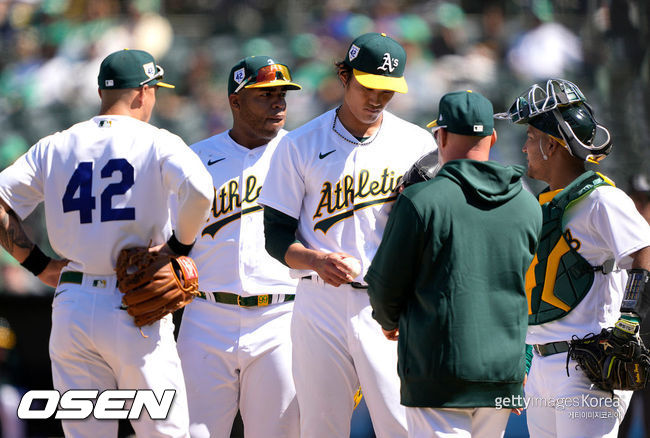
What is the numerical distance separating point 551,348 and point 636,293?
1.46ft

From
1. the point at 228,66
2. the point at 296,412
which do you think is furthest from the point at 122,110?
the point at 228,66

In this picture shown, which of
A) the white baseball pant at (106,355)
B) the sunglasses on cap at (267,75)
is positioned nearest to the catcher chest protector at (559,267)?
the white baseball pant at (106,355)

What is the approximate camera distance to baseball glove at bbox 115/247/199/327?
3.76m

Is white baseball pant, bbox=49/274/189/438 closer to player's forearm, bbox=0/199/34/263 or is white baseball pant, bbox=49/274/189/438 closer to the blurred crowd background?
player's forearm, bbox=0/199/34/263

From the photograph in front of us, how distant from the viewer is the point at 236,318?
4617 mm

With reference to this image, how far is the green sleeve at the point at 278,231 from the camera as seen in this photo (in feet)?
13.4

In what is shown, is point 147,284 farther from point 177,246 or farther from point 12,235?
point 12,235

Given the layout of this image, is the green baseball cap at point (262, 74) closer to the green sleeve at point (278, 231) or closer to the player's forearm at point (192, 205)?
the green sleeve at point (278, 231)

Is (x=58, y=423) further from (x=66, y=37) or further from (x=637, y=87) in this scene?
(x=637, y=87)

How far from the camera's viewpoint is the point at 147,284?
377cm

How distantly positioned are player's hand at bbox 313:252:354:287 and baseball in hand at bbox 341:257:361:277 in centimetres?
1

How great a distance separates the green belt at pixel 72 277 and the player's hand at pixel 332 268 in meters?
1.06

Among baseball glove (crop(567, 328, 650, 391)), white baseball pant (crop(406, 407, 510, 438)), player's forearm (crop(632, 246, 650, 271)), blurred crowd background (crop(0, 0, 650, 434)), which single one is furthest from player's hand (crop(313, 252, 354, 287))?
blurred crowd background (crop(0, 0, 650, 434))

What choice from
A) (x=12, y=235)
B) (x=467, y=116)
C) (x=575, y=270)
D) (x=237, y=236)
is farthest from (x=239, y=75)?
(x=575, y=270)
